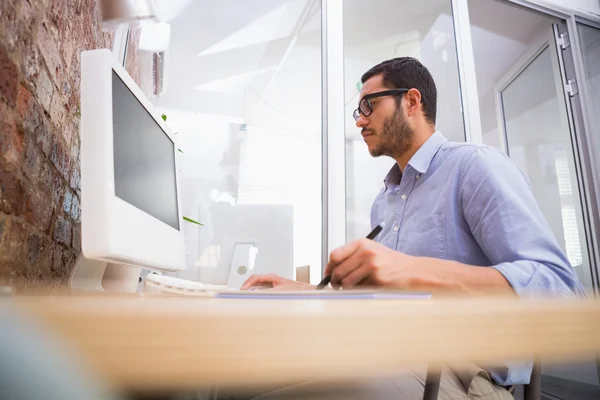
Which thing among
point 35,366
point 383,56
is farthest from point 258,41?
point 35,366

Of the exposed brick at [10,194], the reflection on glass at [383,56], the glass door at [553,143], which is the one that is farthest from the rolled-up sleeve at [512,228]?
the glass door at [553,143]

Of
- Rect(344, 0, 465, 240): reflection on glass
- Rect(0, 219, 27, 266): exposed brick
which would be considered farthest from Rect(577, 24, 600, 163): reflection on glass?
Rect(0, 219, 27, 266): exposed brick

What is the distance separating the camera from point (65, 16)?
999mm

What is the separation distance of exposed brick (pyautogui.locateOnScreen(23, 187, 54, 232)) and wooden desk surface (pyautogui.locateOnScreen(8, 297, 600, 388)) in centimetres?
71

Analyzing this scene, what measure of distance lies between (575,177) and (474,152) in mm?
2061

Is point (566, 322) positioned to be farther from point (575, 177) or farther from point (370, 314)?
point (575, 177)

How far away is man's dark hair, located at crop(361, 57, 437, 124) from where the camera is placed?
1.61m

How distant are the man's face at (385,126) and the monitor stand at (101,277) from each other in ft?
3.29

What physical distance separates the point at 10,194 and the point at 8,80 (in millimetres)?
191

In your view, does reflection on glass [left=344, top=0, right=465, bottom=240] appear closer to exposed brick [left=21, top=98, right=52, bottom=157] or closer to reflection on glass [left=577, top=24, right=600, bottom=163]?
reflection on glass [left=577, top=24, right=600, bottom=163]

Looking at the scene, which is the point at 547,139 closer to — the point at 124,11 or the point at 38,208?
the point at 124,11

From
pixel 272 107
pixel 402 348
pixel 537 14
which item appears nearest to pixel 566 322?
pixel 402 348

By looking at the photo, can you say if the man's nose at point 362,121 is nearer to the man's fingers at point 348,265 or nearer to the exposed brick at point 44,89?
the man's fingers at point 348,265

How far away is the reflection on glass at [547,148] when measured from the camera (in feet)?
9.12
